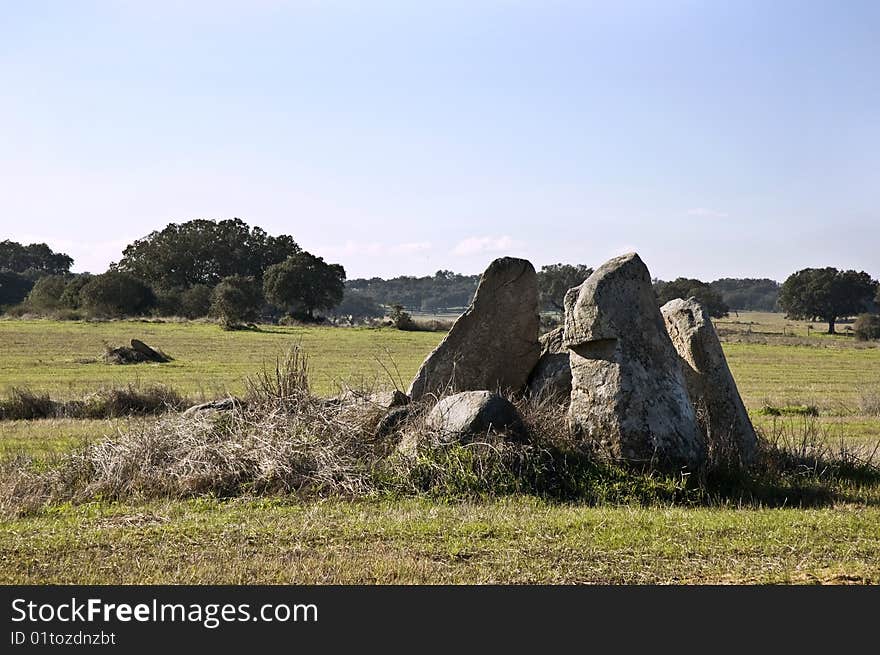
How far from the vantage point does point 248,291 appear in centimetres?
8231

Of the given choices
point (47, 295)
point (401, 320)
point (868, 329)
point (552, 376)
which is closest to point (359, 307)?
point (47, 295)

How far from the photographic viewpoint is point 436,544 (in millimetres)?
8812

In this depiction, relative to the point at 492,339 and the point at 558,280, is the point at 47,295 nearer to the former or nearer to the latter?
the point at 558,280

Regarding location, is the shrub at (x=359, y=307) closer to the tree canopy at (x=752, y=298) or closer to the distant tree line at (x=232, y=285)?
the distant tree line at (x=232, y=285)

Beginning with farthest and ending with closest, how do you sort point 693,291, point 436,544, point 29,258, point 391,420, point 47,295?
point 29,258
point 693,291
point 47,295
point 391,420
point 436,544

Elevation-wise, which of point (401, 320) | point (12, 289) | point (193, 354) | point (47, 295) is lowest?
point (193, 354)

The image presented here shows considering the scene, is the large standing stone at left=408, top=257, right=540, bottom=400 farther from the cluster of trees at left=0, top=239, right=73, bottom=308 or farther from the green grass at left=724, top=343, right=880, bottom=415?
the cluster of trees at left=0, top=239, right=73, bottom=308

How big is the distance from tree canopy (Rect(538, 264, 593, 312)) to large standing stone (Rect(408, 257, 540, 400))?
79207mm

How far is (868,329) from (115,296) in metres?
63.5

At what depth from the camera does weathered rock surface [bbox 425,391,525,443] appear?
460 inches

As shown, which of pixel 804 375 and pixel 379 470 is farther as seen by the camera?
pixel 804 375

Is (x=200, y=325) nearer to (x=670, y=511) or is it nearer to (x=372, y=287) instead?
(x=670, y=511)

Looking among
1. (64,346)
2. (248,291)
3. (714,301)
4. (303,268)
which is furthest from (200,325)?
(714,301)

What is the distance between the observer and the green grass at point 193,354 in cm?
2884
